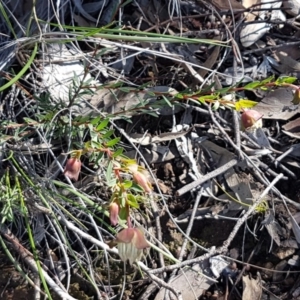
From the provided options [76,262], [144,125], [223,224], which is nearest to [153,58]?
[144,125]

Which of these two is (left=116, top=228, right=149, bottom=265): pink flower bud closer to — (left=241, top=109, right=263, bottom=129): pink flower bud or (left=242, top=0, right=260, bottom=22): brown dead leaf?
(left=241, top=109, right=263, bottom=129): pink flower bud

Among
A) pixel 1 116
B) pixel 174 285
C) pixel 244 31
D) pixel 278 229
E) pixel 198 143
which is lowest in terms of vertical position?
pixel 174 285

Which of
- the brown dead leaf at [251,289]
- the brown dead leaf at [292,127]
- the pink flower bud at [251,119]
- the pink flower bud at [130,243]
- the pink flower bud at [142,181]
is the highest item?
the pink flower bud at [251,119]

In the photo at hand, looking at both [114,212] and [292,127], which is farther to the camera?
[292,127]

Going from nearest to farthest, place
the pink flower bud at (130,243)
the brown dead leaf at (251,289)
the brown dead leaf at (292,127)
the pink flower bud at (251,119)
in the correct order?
1. the pink flower bud at (130,243)
2. the pink flower bud at (251,119)
3. the brown dead leaf at (251,289)
4. the brown dead leaf at (292,127)

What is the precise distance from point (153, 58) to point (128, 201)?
83cm

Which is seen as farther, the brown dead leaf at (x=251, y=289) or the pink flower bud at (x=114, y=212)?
the brown dead leaf at (x=251, y=289)

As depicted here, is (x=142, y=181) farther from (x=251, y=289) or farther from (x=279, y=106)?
(x=279, y=106)

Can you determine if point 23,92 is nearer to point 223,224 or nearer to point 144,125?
point 144,125

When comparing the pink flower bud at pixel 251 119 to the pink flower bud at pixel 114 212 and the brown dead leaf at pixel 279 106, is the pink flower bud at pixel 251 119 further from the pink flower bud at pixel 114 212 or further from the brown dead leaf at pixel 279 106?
the brown dead leaf at pixel 279 106

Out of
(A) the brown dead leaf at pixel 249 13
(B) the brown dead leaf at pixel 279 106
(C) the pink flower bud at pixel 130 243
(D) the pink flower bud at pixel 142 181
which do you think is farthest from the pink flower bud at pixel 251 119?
(A) the brown dead leaf at pixel 249 13

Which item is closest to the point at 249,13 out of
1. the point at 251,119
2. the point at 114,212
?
the point at 251,119

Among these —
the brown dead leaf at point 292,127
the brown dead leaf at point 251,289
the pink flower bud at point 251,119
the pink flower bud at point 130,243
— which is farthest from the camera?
the brown dead leaf at point 292,127

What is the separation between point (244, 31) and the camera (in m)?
2.04
